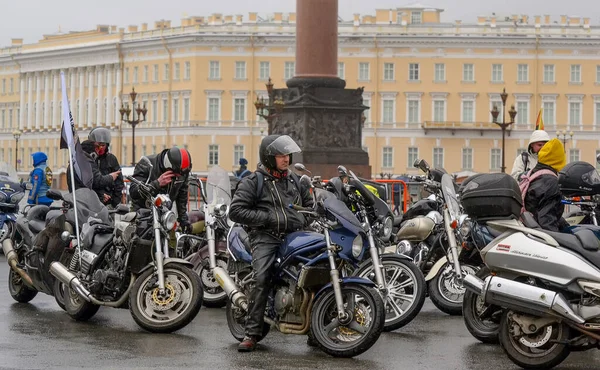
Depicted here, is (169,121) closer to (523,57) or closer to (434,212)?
(523,57)

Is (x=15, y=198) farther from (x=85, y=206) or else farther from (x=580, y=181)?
(x=580, y=181)

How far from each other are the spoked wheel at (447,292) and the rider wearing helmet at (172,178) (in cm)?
219

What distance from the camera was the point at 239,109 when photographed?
9631cm

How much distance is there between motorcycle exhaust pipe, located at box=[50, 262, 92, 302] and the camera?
1300 centimetres

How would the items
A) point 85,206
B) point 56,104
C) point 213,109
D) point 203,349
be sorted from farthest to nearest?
point 56,104, point 213,109, point 85,206, point 203,349

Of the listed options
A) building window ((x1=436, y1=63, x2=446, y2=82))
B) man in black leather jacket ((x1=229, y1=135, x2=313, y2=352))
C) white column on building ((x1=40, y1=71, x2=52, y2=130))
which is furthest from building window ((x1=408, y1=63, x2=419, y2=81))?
man in black leather jacket ((x1=229, y1=135, x2=313, y2=352))

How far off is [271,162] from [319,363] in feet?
4.98

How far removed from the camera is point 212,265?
1257cm

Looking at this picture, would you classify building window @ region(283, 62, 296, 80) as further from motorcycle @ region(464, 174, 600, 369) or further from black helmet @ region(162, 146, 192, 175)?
motorcycle @ region(464, 174, 600, 369)

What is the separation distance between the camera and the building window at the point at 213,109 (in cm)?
9662

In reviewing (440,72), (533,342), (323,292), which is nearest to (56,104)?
(440,72)

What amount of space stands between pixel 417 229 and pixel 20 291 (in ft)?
11.7

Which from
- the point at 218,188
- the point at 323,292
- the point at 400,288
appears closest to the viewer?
the point at 323,292

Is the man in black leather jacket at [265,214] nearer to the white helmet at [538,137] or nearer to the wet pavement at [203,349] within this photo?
the wet pavement at [203,349]
